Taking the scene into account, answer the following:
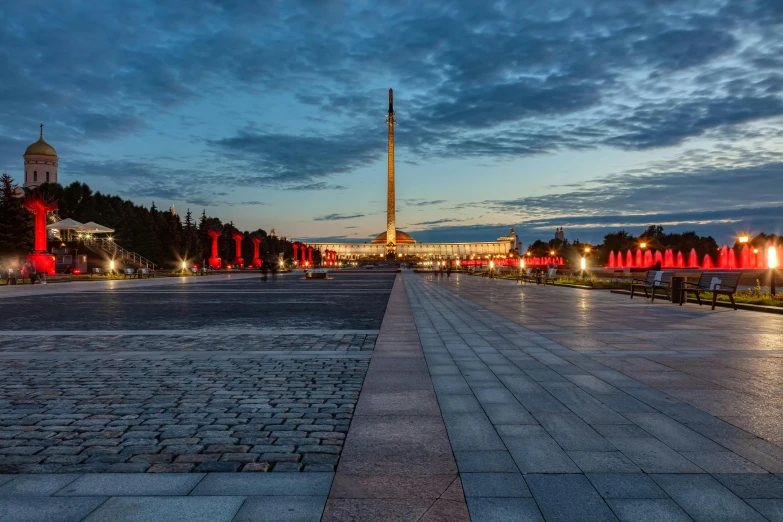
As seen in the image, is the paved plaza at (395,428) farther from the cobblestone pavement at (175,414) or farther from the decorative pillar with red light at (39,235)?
the decorative pillar with red light at (39,235)

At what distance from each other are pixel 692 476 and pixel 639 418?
1.36 m

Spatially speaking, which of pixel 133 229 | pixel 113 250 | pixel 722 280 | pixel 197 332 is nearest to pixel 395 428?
pixel 197 332

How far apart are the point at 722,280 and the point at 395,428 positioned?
15163 mm

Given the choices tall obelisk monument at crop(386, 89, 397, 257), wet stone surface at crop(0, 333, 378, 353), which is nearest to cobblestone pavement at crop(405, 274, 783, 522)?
wet stone surface at crop(0, 333, 378, 353)

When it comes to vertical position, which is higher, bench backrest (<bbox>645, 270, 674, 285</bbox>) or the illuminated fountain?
the illuminated fountain

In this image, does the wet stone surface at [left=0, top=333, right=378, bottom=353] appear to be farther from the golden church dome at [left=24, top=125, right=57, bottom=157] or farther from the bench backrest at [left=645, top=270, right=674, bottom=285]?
the golden church dome at [left=24, top=125, right=57, bottom=157]

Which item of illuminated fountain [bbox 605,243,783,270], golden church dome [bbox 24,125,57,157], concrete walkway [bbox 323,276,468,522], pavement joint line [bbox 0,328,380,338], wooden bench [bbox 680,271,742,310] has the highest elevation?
golden church dome [bbox 24,125,57,157]

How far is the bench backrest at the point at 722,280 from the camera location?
16.2 metres

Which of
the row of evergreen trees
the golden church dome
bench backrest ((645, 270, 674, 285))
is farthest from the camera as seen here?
the golden church dome

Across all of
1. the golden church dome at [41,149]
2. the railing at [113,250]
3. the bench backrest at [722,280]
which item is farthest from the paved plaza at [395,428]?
the golden church dome at [41,149]

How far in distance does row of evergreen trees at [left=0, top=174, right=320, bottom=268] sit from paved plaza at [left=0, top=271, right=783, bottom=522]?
52931 mm

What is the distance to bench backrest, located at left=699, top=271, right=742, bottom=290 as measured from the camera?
16156mm

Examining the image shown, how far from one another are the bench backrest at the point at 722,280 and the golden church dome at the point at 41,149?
122604 millimetres

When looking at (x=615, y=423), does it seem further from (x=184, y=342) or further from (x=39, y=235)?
(x=39, y=235)
